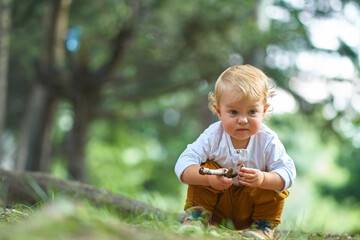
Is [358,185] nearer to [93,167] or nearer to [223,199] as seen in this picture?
[93,167]

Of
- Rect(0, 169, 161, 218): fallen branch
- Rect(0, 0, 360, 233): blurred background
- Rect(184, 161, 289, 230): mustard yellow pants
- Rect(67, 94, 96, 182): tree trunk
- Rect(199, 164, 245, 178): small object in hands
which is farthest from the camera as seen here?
Rect(67, 94, 96, 182): tree trunk

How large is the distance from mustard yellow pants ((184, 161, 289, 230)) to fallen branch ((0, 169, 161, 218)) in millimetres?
839

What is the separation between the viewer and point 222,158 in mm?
2725

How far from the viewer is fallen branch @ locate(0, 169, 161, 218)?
3.62 m

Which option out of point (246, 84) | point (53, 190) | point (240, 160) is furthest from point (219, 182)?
point (53, 190)

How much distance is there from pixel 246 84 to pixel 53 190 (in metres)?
2.08

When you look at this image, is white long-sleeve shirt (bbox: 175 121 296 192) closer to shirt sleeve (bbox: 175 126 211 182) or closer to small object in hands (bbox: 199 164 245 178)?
shirt sleeve (bbox: 175 126 211 182)

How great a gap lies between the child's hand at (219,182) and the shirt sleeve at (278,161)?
35 centimetres

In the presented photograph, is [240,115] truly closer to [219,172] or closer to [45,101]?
[219,172]

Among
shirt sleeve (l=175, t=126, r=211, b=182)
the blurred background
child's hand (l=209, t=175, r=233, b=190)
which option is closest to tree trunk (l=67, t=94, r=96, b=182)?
the blurred background

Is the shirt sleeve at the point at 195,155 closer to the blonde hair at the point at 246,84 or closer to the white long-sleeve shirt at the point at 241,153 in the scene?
the white long-sleeve shirt at the point at 241,153

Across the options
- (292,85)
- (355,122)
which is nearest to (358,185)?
(292,85)

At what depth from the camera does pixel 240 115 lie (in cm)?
261

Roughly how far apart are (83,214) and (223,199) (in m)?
1.51
